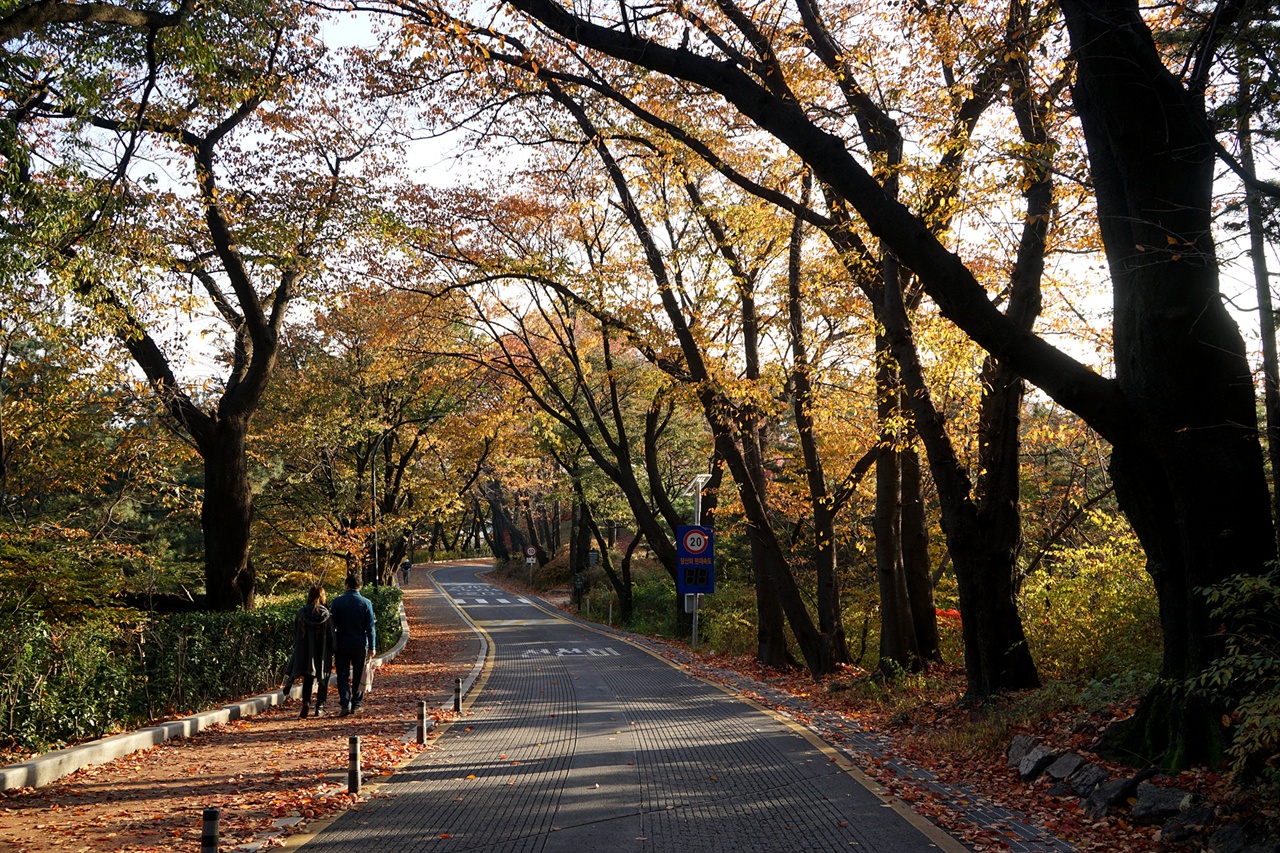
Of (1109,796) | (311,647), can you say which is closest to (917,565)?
(1109,796)

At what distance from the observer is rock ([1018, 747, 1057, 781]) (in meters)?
8.02

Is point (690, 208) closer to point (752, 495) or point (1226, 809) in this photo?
point (752, 495)

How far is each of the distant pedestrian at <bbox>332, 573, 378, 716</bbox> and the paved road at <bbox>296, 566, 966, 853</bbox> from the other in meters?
1.82

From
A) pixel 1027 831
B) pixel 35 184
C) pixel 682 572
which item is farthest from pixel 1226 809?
pixel 682 572

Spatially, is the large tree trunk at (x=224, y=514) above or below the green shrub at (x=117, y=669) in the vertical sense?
above

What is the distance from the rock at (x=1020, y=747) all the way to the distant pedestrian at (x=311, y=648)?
344 inches

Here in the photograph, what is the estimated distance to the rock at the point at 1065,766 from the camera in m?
7.63

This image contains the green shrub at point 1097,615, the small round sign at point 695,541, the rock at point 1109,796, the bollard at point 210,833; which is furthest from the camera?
the small round sign at point 695,541

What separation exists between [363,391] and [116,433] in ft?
35.3

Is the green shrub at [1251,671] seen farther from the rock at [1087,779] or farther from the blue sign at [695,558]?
the blue sign at [695,558]

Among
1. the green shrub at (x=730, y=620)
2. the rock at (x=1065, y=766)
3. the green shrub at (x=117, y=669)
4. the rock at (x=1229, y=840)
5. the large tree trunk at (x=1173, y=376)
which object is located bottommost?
the green shrub at (x=730, y=620)

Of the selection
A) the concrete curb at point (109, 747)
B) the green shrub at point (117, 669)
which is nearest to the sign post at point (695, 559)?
the green shrub at point (117, 669)

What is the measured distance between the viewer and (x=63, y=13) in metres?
8.00

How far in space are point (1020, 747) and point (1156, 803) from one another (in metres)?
2.14
